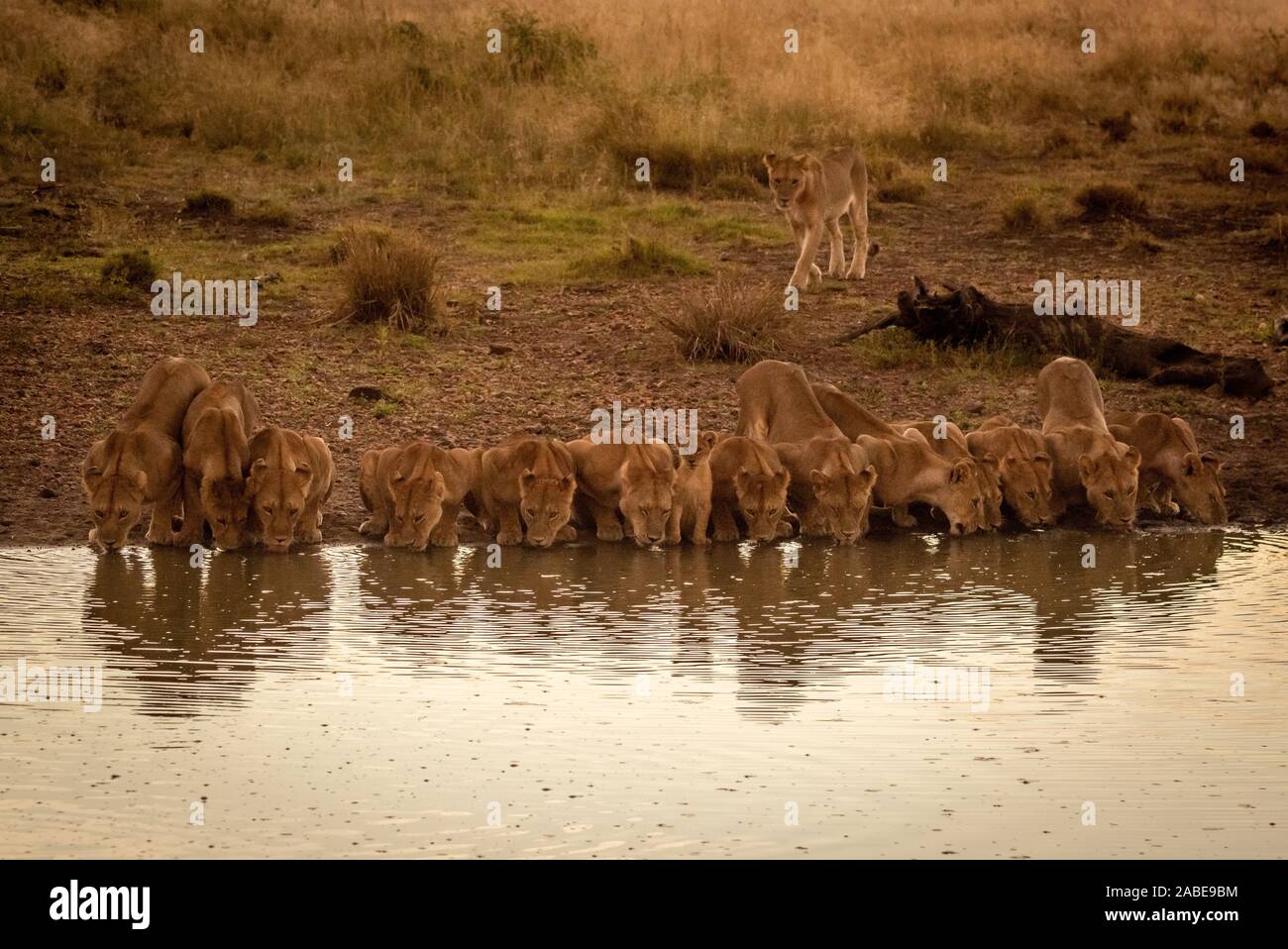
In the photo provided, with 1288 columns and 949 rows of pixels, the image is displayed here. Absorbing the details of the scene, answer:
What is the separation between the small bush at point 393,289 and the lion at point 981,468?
16.6ft

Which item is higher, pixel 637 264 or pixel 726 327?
pixel 637 264

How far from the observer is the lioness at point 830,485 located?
39.7 ft

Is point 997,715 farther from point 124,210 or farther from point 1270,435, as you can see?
point 124,210

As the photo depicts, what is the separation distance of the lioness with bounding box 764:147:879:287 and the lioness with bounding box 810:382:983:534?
6069mm

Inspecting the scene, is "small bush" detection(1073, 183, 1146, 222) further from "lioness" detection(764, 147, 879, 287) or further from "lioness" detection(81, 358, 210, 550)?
"lioness" detection(81, 358, 210, 550)

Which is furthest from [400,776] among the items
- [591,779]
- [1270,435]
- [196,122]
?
[196,122]

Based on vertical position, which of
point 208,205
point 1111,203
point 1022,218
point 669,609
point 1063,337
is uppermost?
point 1111,203

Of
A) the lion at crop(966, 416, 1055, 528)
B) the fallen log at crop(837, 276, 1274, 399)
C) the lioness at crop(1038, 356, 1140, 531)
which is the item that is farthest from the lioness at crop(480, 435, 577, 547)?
the fallen log at crop(837, 276, 1274, 399)

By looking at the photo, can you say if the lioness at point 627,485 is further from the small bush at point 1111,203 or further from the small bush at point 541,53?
the small bush at point 541,53

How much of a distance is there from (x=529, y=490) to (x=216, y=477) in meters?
1.69

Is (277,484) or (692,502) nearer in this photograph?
(277,484)

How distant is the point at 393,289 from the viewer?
1661 cm

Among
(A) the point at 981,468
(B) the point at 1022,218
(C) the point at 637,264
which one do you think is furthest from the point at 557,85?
(A) the point at 981,468

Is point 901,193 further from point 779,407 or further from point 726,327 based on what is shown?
point 779,407
